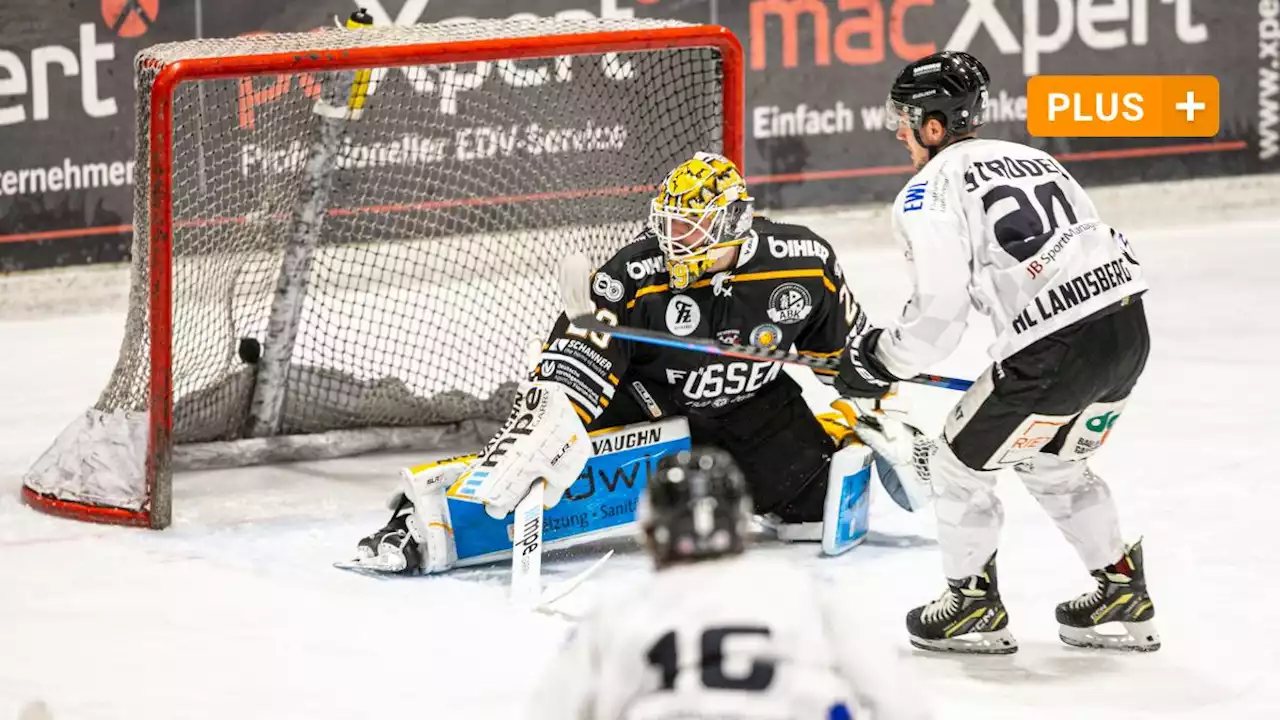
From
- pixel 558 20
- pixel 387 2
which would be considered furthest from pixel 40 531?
pixel 387 2

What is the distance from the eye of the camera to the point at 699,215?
4453 millimetres

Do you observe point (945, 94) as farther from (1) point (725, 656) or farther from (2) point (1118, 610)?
(1) point (725, 656)

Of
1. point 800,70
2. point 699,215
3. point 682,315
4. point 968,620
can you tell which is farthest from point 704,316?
point 800,70

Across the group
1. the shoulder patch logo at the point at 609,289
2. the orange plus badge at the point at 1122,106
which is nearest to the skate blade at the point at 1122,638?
the shoulder patch logo at the point at 609,289

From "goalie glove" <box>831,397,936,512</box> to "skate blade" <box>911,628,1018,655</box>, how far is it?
2.61 feet

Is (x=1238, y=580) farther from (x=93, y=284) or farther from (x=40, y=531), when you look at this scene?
(x=93, y=284)

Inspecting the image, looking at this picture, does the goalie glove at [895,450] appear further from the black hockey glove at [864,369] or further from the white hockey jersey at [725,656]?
the white hockey jersey at [725,656]

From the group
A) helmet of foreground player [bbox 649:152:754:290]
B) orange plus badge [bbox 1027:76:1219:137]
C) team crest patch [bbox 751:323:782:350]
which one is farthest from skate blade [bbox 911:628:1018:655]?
orange plus badge [bbox 1027:76:1219:137]

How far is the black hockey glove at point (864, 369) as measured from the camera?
399cm

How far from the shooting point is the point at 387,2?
745cm

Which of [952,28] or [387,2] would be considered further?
[952,28]

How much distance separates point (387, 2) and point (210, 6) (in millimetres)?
652

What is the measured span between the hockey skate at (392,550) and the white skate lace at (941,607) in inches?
48.5

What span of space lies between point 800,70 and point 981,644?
453cm
